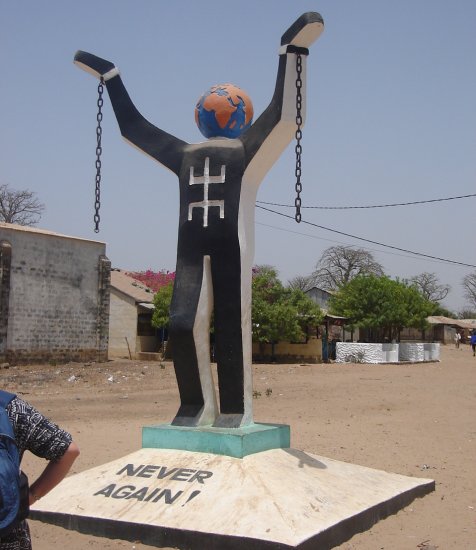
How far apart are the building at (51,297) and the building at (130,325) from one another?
5.31 meters

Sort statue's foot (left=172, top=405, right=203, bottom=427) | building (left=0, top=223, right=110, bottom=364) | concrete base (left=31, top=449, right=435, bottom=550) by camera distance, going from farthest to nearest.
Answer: building (left=0, top=223, right=110, bottom=364) < statue's foot (left=172, top=405, right=203, bottom=427) < concrete base (left=31, top=449, right=435, bottom=550)

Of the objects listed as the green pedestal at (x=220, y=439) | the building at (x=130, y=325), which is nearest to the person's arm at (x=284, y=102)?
the green pedestal at (x=220, y=439)

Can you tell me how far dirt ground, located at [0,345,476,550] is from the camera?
594 centimetres

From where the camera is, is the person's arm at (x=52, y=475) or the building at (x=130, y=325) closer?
the person's arm at (x=52, y=475)

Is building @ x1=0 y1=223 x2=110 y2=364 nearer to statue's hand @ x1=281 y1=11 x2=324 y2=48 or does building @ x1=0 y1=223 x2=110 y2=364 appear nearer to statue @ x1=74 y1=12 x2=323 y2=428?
statue @ x1=74 y1=12 x2=323 y2=428

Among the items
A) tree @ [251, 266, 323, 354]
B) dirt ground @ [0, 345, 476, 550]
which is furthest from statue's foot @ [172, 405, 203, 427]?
tree @ [251, 266, 323, 354]

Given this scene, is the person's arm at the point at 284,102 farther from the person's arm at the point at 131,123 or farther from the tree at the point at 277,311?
the tree at the point at 277,311

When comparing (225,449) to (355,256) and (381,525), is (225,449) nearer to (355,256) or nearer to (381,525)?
(381,525)

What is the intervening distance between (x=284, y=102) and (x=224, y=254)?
150 cm

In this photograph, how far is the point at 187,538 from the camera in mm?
5059

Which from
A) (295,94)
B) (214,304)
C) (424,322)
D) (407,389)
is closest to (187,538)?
(214,304)

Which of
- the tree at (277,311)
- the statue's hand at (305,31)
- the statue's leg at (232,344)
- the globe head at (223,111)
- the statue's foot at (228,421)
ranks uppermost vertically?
the statue's hand at (305,31)

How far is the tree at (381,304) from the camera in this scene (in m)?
30.7

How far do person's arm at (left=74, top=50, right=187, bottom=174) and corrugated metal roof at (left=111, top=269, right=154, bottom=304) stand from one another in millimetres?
24479
